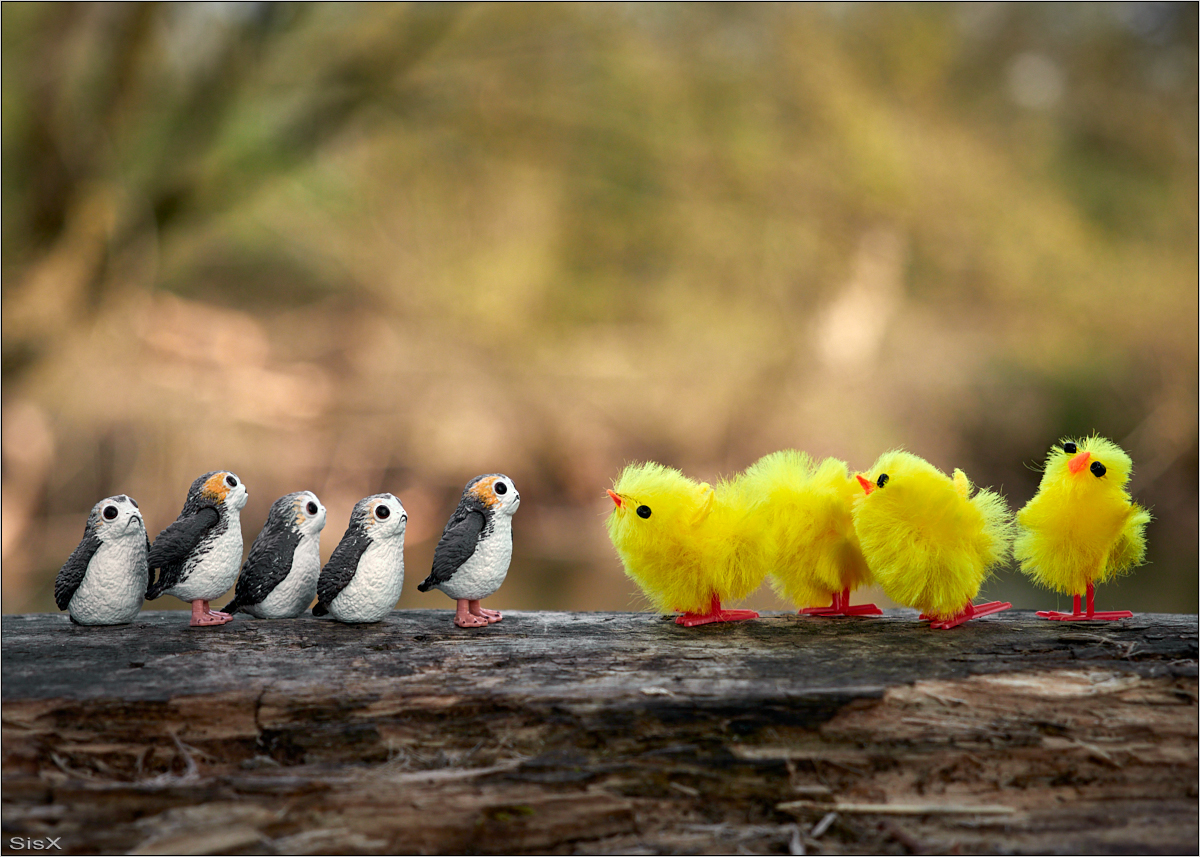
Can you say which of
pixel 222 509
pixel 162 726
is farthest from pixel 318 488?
pixel 162 726

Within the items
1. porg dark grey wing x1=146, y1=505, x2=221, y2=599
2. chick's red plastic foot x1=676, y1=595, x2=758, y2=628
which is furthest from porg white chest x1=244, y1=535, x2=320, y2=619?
chick's red plastic foot x1=676, y1=595, x2=758, y2=628

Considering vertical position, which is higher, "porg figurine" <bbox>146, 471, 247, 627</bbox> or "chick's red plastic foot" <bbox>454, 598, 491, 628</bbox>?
"porg figurine" <bbox>146, 471, 247, 627</bbox>

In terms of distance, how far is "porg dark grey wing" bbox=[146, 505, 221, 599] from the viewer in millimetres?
1259

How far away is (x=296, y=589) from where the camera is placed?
1.31m

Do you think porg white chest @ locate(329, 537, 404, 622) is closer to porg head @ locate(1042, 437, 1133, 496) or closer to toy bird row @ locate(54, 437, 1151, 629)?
toy bird row @ locate(54, 437, 1151, 629)

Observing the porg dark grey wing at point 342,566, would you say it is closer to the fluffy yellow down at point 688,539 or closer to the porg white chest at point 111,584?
the porg white chest at point 111,584

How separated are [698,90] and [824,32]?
74 cm

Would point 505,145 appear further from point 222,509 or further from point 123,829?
point 123,829

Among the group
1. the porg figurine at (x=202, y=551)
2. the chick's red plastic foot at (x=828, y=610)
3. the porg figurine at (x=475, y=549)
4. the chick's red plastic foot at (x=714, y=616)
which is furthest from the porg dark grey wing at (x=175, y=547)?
the chick's red plastic foot at (x=828, y=610)

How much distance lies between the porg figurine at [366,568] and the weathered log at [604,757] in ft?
0.66

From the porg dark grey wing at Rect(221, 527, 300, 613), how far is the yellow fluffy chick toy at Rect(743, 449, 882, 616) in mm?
738

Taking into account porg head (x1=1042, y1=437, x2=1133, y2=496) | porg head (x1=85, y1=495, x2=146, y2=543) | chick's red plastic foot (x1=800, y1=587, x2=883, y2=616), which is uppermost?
porg head (x1=1042, y1=437, x2=1133, y2=496)

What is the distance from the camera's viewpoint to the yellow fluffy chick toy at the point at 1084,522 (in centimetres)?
127

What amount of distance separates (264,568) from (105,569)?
0.24 m
